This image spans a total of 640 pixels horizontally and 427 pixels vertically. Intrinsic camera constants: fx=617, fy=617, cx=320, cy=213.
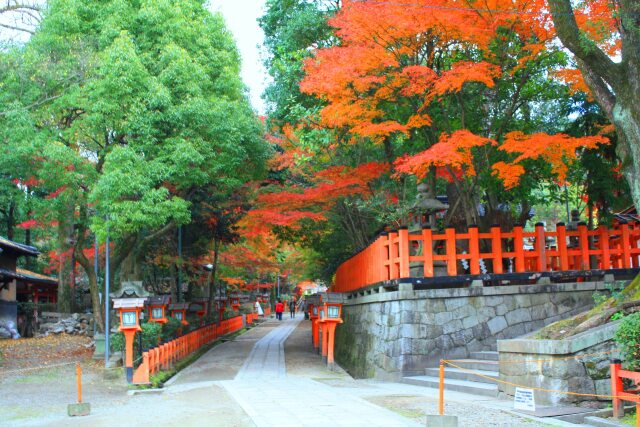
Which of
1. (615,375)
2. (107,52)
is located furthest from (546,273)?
(107,52)

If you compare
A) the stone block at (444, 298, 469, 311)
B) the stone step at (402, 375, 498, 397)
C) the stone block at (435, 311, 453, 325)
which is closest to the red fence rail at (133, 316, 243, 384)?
the stone step at (402, 375, 498, 397)

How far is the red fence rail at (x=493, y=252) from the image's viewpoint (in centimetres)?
1406

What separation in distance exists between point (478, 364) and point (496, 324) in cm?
165

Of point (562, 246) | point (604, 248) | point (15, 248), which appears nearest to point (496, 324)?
point (562, 246)

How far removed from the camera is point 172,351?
60.5 ft

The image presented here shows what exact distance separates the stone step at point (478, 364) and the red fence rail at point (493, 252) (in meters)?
2.03

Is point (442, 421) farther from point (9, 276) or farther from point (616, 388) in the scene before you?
point (9, 276)

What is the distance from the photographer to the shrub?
26.7 feet

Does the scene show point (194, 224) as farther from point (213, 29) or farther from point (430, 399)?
point (430, 399)

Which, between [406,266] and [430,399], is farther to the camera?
[406,266]

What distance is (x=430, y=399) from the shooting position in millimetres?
10586

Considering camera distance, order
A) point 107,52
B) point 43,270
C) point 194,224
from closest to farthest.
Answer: point 107,52 → point 194,224 → point 43,270

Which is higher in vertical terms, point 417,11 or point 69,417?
point 417,11

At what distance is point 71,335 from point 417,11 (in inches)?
849
